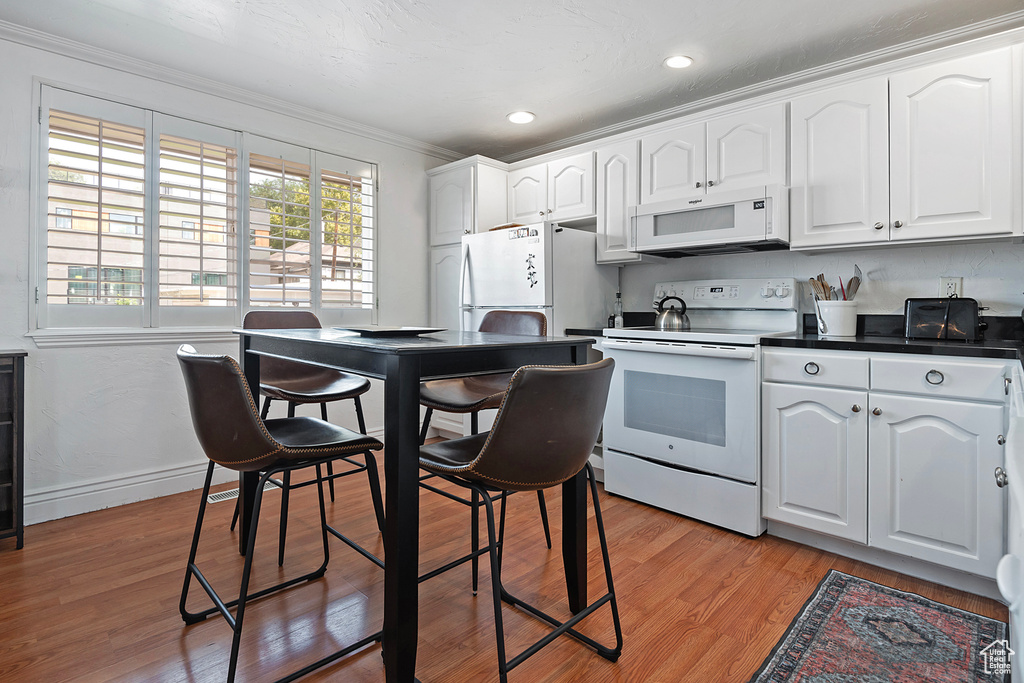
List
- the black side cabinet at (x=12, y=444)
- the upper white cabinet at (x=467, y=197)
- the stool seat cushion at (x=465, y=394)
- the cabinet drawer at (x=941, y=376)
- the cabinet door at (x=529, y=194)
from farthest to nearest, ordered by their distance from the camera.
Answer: the upper white cabinet at (x=467, y=197) < the cabinet door at (x=529, y=194) < the black side cabinet at (x=12, y=444) < the stool seat cushion at (x=465, y=394) < the cabinet drawer at (x=941, y=376)

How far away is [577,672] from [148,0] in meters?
3.04

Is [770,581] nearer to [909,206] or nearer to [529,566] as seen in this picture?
[529,566]

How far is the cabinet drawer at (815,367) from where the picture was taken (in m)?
2.11

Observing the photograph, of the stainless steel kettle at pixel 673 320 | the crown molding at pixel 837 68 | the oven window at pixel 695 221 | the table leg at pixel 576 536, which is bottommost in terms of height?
the table leg at pixel 576 536

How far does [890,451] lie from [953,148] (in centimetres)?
128

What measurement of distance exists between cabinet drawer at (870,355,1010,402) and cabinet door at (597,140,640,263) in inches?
59.0

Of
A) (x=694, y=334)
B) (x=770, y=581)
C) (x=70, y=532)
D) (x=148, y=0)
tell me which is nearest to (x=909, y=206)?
(x=694, y=334)

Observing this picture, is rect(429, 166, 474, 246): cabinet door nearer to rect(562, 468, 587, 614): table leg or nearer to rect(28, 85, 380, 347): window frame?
rect(28, 85, 380, 347): window frame

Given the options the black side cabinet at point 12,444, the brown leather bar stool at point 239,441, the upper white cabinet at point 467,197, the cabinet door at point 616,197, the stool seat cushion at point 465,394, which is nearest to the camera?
the brown leather bar stool at point 239,441

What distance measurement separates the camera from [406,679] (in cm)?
129

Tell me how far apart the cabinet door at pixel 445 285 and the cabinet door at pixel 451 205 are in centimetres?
9

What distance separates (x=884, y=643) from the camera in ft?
5.30

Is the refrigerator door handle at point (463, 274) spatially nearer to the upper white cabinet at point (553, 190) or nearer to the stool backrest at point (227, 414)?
the upper white cabinet at point (553, 190)

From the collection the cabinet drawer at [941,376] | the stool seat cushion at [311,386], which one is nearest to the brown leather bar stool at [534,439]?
the stool seat cushion at [311,386]
